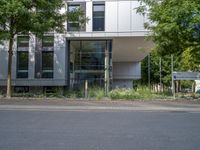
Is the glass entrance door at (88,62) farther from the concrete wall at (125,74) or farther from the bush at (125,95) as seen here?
the concrete wall at (125,74)

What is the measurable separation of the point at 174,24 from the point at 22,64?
63.4 feet

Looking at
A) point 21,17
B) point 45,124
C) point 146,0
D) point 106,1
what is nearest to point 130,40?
point 106,1

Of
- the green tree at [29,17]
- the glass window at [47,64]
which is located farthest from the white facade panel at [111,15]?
the green tree at [29,17]

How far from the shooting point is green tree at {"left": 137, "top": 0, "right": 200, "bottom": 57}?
2069 centimetres

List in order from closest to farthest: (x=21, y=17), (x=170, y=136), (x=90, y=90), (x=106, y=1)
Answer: (x=170, y=136), (x=21, y=17), (x=90, y=90), (x=106, y=1)

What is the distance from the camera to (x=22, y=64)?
1399 inches

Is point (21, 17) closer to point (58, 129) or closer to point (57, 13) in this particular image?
point (57, 13)

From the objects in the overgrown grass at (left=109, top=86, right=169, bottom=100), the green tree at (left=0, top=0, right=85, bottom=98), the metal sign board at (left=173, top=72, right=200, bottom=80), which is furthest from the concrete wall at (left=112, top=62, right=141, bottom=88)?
the green tree at (left=0, top=0, right=85, bottom=98)

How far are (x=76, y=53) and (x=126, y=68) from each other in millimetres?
18825

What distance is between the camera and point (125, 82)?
53.1m

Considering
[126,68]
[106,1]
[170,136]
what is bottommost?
[170,136]

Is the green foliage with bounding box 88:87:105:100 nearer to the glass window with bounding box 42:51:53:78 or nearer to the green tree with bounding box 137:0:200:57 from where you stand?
the green tree with bounding box 137:0:200:57

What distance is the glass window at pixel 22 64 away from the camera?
35.4 meters

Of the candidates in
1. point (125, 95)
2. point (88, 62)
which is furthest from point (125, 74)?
point (125, 95)
